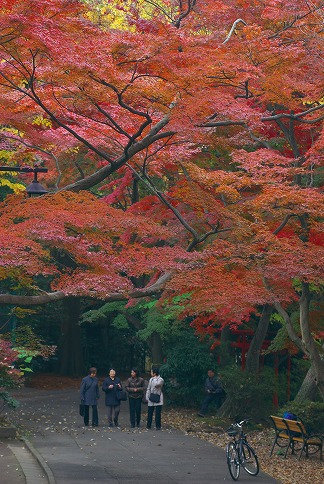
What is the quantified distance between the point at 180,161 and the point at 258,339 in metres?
7.67

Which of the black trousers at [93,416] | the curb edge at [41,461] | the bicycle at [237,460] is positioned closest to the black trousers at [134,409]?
the black trousers at [93,416]

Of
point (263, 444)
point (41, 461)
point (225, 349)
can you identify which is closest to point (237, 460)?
point (41, 461)

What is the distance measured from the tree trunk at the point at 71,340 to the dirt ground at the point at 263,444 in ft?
35.1

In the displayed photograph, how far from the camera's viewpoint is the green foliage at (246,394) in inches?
909

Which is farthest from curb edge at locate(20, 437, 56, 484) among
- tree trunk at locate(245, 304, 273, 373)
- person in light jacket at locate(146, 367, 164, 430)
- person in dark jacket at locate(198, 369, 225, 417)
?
tree trunk at locate(245, 304, 273, 373)

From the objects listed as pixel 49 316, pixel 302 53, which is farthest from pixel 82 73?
pixel 49 316

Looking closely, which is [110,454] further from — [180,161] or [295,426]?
[180,161]

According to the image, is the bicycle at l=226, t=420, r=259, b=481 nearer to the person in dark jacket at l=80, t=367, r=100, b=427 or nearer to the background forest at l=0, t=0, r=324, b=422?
the background forest at l=0, t=0, r=324, b=422

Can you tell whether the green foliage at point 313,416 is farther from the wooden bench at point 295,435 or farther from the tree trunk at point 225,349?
the tree trunk at point 225,349

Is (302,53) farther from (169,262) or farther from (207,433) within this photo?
(207,433)

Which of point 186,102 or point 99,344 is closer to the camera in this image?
point 186,102

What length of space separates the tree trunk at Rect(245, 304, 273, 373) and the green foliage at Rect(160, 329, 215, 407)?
6.04ft

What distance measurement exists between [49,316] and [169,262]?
22302 mm

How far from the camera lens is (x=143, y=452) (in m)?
17.5
